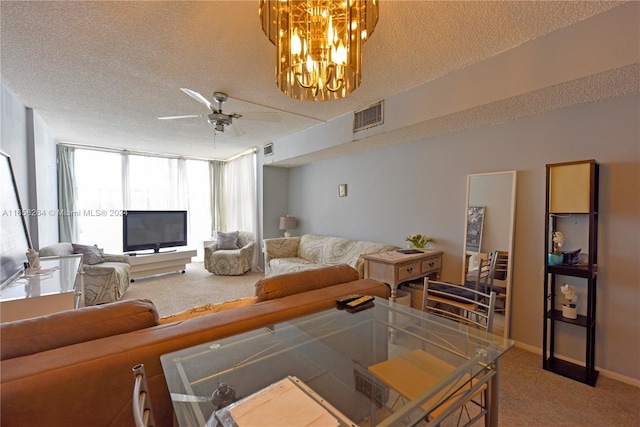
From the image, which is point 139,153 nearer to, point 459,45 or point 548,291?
point 459,45

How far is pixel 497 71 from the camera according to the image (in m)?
2.09

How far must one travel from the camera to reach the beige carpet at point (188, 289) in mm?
3760

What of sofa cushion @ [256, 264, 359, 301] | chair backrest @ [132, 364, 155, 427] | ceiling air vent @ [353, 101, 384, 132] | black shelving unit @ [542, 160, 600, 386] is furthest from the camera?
ceiling air vent @ [353, 101, 384, 132]

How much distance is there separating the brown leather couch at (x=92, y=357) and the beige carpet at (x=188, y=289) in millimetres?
2594

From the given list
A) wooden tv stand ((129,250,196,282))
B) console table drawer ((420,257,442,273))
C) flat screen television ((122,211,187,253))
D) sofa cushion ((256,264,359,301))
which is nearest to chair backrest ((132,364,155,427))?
sofa cushion ((256,264,359,301))

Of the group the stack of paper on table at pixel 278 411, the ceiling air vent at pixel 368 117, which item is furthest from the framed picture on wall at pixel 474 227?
the stack of paper on table at pixel 278 411

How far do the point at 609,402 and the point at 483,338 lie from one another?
1370mm

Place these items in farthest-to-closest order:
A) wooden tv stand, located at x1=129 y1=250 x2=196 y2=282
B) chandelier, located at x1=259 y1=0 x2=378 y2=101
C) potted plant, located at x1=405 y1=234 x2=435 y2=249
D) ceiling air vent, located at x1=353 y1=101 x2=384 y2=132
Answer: wooden tv stand, located at x1=129 y1=250 x2=196 y2=282 < potted plant, located at x1=405 y1=234 x2=435 y2=249 < ceiling air vent, located at x1=353 y1=101 x2=384 y2=132 < chandelier, located at x1=259 y1=0 x2=378 y2=101

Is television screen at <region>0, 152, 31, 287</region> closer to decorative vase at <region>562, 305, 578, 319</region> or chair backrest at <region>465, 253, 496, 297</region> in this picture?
chair backrest at <region>465, 253, 496, 297</region>

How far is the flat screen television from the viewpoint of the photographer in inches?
195

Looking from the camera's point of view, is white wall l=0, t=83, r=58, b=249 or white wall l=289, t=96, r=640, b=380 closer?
white wall l=289, t=96, r=640, b=380

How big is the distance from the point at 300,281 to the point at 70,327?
1.07 m

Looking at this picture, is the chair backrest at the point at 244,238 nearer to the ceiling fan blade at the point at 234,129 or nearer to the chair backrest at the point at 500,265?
the ceiling fan blade at the point at 234,129

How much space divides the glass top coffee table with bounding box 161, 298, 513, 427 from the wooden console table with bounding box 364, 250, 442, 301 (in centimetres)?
97
